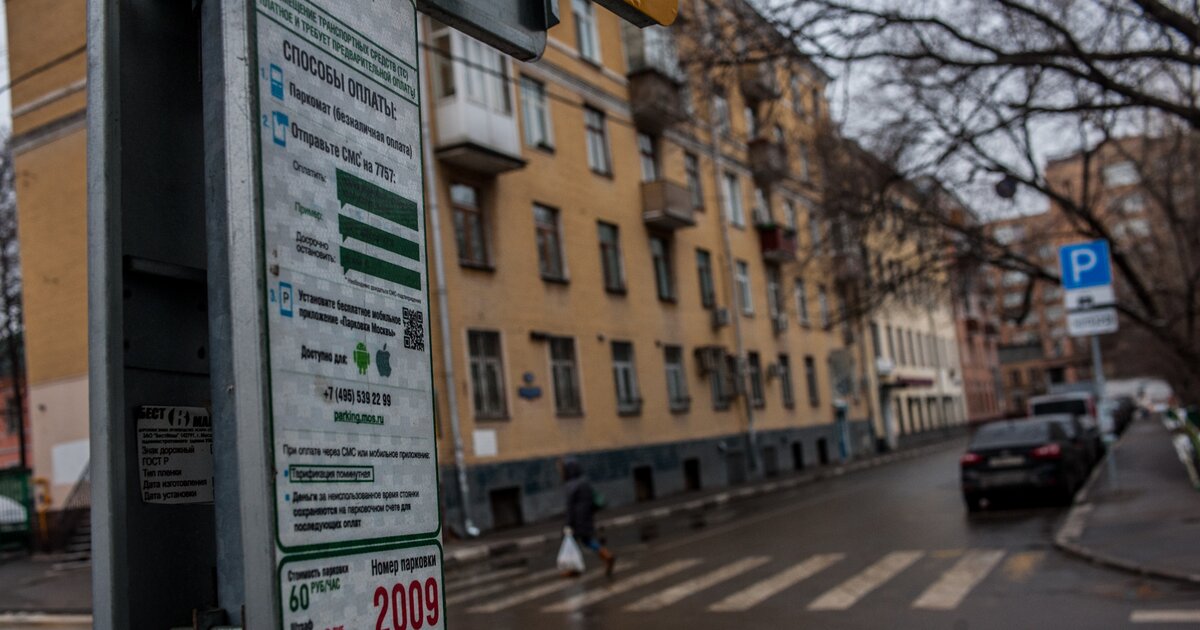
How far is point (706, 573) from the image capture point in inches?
482

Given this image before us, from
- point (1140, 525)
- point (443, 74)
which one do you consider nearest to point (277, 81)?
point (1140, 525)

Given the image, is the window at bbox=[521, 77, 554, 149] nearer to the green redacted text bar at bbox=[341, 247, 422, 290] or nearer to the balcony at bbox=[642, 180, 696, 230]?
the balcony at bbox=[642, 180, 696, 230]

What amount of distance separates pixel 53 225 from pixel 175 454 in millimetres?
22616

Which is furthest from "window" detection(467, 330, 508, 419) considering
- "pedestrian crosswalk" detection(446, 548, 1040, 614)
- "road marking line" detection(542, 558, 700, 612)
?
"road marking line" detection(542, 558, 700, 612)

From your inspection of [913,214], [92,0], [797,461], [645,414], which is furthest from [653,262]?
[92,0]

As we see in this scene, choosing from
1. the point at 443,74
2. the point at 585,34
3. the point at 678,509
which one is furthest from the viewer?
the point at 585,34

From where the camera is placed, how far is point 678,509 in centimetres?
2412

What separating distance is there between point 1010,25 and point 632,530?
11.2 metres

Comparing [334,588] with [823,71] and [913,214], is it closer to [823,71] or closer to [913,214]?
[823,71]

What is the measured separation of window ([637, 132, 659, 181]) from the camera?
29.6m

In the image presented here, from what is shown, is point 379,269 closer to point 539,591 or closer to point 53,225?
point 539,591

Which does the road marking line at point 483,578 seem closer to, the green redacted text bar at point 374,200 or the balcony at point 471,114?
the balcony at point 471,114

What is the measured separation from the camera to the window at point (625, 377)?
2650cm

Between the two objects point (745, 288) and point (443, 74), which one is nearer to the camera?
point (443, 74)
